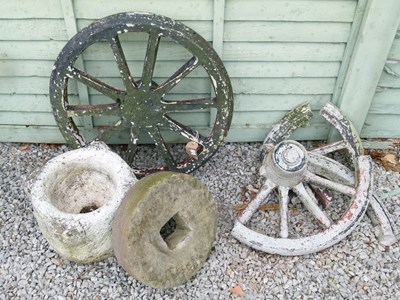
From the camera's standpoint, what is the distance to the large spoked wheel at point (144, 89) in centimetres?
311

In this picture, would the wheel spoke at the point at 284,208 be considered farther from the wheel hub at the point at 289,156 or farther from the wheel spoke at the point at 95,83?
the wheel spoke at the point at 95,83

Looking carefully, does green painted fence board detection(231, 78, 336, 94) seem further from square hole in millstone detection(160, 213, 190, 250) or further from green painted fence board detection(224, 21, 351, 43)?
square hole in millstone detection(160, 213, 190, 250)

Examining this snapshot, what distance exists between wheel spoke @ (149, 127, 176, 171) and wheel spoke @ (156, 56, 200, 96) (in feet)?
1.00

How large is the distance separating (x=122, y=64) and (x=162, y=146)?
651 millimetres

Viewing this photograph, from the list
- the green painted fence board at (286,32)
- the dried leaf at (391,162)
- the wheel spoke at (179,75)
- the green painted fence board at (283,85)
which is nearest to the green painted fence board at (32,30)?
the wheel spoke at (179,75)

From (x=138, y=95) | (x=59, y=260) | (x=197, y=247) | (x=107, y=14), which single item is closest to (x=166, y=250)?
(x=197, y=247)

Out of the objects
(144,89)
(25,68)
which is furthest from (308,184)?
(25,68)

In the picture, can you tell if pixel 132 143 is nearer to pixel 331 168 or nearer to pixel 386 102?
pixel 331 168

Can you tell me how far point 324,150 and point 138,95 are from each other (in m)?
1.41

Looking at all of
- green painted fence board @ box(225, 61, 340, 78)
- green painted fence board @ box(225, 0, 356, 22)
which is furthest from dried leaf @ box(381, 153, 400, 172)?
green painted fence board @ box(225, 0, 356, 22)

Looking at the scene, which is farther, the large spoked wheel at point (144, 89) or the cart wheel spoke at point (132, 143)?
the cart wheel spoke at point (132, 143)

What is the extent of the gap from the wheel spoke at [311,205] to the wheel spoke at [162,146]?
87cm

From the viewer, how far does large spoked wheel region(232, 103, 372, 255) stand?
329cm

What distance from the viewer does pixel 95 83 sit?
3.30m
